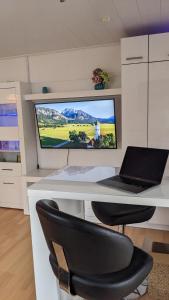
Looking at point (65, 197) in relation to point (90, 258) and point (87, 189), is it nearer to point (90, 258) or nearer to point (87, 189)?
point (87, 189)

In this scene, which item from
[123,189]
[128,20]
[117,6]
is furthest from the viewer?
[128,20]

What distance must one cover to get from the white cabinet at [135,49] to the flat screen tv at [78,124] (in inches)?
21.5

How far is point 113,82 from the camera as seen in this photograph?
3.06 meters

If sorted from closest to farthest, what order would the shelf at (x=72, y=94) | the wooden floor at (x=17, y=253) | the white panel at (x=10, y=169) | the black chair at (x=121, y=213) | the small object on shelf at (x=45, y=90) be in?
the black chair at (x=121, y=213)
the wooden floor at (x=17, y=253)
the shelf at (x=72, y=94)
the small object on shelf at (x=45, y=90)
the white panel at (x=10, y=169)

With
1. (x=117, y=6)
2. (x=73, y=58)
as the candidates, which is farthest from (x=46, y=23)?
(x=73, y=58)

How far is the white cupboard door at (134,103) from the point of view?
2.50m

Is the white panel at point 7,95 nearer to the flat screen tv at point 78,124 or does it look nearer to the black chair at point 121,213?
the flat screen tv at point 78,124

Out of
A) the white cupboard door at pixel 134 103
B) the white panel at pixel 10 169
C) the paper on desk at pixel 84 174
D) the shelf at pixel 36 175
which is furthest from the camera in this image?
the white panel at pixel 10 169

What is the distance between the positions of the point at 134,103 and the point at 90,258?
194 cm

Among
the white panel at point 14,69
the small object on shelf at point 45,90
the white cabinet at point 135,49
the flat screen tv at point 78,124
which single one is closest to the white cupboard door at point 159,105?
the white cabinet at point 135,49

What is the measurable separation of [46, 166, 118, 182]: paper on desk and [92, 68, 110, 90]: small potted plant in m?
1.49

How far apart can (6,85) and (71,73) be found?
90 cm

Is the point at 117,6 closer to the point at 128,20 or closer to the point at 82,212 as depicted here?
the point at 128,20

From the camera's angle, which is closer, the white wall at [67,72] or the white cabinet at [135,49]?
the white cabinet at [135,49]
